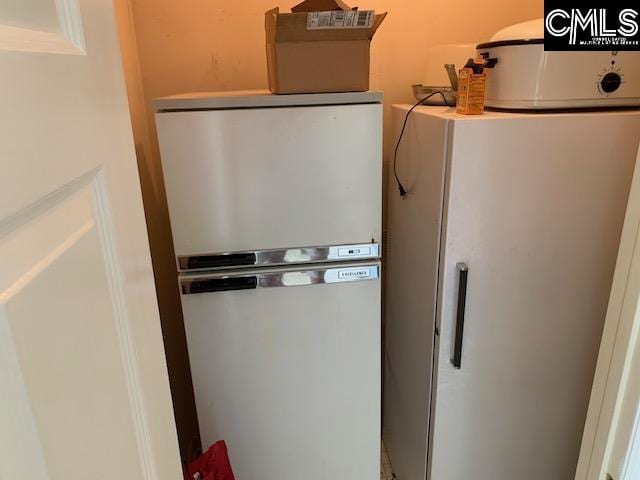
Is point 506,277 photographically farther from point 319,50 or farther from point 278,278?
point 319,50

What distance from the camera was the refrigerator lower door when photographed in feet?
4.44

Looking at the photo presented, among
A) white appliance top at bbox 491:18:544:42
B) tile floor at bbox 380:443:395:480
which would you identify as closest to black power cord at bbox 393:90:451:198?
white appliance top at bbox 491:18:544:42

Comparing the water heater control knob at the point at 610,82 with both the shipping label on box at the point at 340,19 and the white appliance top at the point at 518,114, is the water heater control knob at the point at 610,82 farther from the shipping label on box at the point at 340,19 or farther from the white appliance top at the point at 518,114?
the shipping label on box at the point at 340,19

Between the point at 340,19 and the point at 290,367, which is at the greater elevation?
the point at 340,19

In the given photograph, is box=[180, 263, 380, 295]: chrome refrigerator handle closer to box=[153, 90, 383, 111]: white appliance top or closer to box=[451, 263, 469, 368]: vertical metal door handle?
box=[451, 263, 469, 368]: vertical metal door handle

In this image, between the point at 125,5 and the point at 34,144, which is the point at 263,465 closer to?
the point at 34,144

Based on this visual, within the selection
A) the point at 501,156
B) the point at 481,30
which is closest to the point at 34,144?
the point at 501,156

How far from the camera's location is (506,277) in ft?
4.26

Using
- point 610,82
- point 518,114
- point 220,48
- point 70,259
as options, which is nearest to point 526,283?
point 518,114

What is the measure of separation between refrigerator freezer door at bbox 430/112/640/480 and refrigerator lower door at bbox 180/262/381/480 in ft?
0.76

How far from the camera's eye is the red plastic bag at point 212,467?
51.9 inches

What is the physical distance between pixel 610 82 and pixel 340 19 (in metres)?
0.71

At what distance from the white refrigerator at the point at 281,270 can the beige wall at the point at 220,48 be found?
0.40 metres

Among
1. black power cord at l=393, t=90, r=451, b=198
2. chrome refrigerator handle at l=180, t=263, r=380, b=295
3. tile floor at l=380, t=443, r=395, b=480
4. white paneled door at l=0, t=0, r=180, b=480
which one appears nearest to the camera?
white paneled door at l=0, t=0, r=180, b=480
